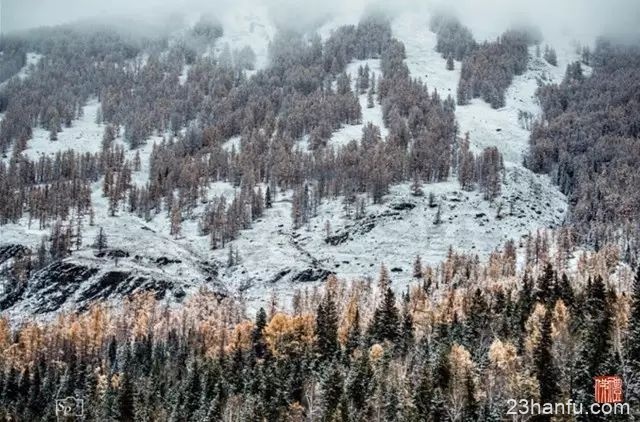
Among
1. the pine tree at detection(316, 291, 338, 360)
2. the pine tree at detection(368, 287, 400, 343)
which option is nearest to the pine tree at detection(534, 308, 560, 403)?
the pine tree at detection(368, 287, 400, 343)

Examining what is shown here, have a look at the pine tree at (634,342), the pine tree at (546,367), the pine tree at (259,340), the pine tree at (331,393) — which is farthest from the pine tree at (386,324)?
the pine tree at (634,342)

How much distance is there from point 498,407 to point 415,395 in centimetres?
1455

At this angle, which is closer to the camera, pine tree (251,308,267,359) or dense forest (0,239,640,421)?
dense forest (0,239,640,421)

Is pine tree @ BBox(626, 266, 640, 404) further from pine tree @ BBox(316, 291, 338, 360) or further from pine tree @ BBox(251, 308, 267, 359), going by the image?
pine tree @ BBox(251, 308, 267, 359)

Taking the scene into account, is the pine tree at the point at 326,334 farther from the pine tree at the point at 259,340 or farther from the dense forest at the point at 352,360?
the pine tree at the point at 259,340

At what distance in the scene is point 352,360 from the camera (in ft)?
463

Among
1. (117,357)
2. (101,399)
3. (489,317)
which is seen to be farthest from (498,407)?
(117,357)

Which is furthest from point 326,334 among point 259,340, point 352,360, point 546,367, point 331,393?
point 546,367

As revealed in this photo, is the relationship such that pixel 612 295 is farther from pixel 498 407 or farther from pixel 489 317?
pixel 498 407

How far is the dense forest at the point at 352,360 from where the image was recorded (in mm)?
113625

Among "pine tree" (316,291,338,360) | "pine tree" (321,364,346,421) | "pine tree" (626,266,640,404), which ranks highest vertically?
"pine tree" (626,266,640,404)

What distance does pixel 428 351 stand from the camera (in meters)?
140

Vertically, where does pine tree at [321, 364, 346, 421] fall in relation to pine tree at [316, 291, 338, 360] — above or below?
below

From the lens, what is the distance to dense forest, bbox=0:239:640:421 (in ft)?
373
